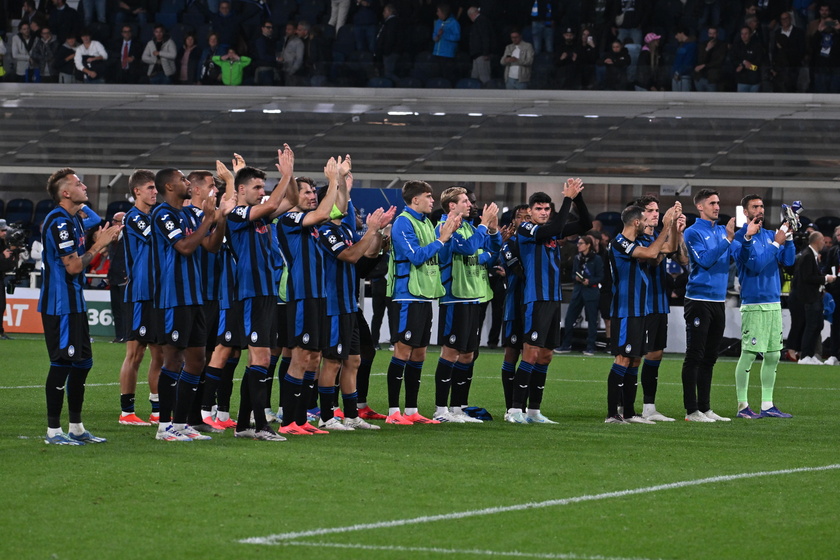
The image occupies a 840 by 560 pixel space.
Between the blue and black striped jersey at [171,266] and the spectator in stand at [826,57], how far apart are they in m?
18.1

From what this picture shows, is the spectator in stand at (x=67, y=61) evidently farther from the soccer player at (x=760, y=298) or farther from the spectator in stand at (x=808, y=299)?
the soccer player at (x=760, y=298)

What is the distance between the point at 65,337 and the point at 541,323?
4303mm

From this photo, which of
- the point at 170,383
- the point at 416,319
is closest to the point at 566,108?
the point at 416,319

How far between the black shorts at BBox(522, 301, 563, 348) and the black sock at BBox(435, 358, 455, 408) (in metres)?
0.73

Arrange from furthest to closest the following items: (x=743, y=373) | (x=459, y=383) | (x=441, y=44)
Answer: (x=441, y=44), (x=743, y=373), (x=459, y=383)

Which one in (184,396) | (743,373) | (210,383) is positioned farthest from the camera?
(743,373)

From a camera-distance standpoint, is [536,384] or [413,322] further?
[536,384]

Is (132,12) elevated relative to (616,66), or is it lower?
elevated

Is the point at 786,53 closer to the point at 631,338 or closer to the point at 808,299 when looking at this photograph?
the point at 808,299

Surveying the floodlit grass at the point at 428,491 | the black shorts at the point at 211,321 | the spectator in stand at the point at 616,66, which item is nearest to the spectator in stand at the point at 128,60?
the spectator in stand at the point at 616,66

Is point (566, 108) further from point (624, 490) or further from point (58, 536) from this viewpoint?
point (58, 536)

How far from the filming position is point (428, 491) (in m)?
7.19

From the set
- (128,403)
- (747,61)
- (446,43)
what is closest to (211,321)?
(128,403)

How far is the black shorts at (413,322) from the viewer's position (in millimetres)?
10906
